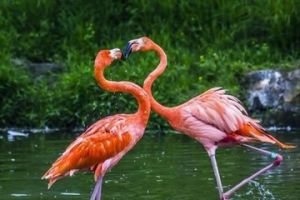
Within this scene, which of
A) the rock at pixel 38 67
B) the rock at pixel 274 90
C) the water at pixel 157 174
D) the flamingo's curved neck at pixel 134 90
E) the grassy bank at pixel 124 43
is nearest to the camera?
the flamingo's curved neck at pixel 134 90

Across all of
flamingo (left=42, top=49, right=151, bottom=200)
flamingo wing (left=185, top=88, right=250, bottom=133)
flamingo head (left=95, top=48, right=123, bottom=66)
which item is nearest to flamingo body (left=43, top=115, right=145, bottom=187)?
flamingo (left=42, top=49, right=151, bottom=200)

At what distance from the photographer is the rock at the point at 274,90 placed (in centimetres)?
1593

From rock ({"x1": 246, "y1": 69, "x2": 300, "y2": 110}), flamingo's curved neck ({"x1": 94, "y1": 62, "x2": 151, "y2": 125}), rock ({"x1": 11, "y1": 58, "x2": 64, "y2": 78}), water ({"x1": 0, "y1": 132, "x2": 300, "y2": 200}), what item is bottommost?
water ({"x1": 0, "y1": 132, "x2": 300, "y2": 200})

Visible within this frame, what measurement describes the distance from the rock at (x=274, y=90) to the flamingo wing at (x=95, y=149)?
744 centimetres

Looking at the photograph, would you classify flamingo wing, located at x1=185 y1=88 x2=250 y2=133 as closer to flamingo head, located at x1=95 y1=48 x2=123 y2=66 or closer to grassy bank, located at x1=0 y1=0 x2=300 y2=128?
flamingo head, located at x1=95 y1=48 x2=123 y2=66

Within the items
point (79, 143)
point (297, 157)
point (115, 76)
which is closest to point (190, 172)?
point (297, 157)

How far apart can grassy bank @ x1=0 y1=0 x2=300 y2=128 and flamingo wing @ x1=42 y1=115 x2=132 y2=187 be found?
274 inches

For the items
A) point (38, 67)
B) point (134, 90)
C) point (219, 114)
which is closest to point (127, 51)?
point (134, 90)

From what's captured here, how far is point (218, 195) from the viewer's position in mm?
9508

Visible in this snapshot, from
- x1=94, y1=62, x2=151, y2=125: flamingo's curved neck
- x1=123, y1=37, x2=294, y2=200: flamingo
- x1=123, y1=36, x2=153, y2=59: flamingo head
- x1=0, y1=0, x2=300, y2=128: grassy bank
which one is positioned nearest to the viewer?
x1=94, y1=62, x2=151, y2=125: flamingo's curved neck

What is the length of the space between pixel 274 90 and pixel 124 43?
3473 mm

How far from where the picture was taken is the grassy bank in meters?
16.5

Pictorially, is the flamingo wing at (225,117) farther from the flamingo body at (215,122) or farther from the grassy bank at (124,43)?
the grassy bank at (124,43)

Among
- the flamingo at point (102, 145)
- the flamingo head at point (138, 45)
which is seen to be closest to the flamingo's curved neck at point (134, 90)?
the flamingo at point (102, 145)
